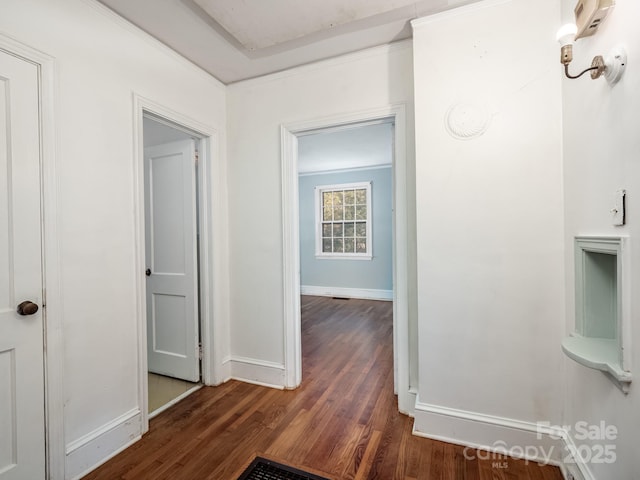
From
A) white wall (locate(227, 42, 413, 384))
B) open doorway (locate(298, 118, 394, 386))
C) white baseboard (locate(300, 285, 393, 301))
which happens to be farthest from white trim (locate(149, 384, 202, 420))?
white baseboard (locate(300, 285, 393, 301))

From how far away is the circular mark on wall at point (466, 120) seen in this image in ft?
5.57

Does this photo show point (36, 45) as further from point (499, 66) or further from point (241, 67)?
point (499, 66)

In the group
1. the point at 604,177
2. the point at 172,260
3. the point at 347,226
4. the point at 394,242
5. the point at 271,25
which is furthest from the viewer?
the point at 347,226

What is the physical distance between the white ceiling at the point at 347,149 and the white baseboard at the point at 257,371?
8.12ft

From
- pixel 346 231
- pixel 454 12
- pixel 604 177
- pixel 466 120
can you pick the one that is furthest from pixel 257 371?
pixel 346 231

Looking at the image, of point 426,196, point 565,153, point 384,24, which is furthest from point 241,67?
point 565,153

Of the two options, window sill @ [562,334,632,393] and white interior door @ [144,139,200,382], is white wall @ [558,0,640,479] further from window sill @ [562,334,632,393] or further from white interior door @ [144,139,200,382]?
white interior door @ [144,139,200,382]

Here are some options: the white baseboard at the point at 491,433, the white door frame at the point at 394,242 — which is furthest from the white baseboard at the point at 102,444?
the white baseboard at the point at 491,433

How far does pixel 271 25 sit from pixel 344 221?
4429 mm

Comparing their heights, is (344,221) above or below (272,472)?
above

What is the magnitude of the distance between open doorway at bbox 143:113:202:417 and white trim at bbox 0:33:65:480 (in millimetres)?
944

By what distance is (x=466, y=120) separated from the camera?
1726 millimetres

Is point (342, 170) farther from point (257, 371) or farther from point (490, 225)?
point (490, 225)

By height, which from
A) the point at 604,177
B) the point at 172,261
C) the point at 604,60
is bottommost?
the point at 172,261
